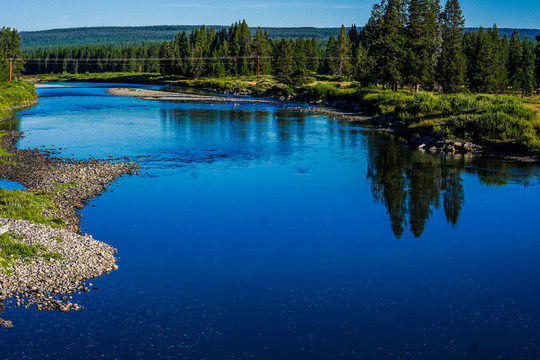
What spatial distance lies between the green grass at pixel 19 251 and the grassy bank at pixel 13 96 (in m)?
46.2

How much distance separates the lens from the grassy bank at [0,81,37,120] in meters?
66.6

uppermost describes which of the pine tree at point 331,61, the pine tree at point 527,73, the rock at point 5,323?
the pine tree at point 331,61

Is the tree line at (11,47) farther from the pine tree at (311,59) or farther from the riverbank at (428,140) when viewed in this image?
the riverbank at (428,140)

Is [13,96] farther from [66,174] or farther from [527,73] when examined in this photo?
[527,73]

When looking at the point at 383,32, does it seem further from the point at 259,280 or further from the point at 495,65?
the point at 259,280

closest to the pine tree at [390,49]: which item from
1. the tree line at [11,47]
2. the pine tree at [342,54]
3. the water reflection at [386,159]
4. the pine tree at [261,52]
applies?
the water reflection at [386,159]

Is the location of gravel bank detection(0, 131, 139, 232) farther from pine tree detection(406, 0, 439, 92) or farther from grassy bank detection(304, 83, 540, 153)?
pine tree detection(406, 0, 439, 92)

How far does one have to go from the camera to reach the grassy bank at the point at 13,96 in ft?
219

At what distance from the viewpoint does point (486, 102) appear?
51.3m

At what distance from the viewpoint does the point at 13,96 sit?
7288 centimetres

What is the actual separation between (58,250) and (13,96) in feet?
205

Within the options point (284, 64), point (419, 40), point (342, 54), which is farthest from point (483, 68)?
point (342, 54)

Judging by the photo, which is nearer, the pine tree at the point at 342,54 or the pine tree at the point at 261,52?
the pine tree at the point at 342,54

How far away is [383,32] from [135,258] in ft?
231
